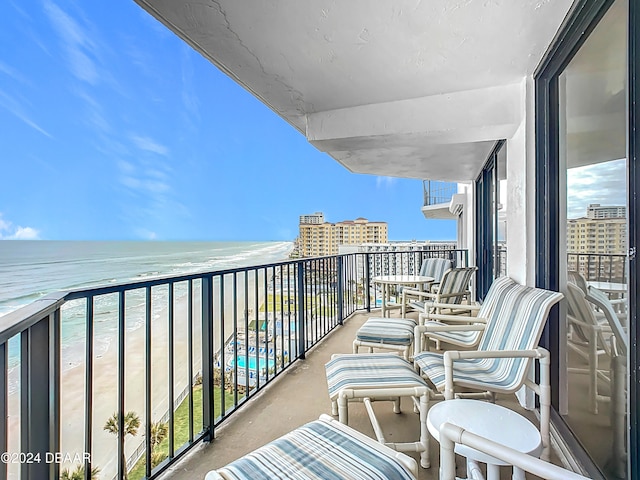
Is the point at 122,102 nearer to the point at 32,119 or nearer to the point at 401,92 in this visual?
the point at 32,119

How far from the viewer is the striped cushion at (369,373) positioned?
1.74m

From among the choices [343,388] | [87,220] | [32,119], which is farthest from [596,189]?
[32,119]

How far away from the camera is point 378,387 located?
1715mm

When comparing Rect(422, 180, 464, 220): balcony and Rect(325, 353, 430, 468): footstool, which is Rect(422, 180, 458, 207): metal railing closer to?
Rect(422, 180, 464, 220): balcony

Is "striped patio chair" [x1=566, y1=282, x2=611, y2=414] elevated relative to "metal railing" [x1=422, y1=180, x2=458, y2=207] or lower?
lower

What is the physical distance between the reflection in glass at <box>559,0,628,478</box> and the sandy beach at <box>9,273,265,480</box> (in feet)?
6.36

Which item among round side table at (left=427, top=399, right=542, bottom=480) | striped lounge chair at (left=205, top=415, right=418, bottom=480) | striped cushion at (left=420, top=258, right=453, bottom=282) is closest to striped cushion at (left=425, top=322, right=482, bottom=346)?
round side table at (left=427, top=399, right=542, bottom=480)

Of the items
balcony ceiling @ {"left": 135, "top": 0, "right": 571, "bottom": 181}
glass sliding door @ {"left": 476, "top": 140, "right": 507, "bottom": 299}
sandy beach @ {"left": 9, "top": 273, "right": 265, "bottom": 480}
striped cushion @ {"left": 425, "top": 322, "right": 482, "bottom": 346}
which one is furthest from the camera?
glass sliding door @ {"left": 476, "top": 140, "right": 507, "bottom": 299}

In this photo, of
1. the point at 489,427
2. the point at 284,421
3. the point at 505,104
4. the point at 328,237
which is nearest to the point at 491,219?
the point at 505,104

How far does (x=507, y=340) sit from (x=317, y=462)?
1440 mm

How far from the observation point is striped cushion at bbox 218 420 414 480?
1031mm

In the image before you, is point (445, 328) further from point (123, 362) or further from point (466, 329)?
point (123, 362)

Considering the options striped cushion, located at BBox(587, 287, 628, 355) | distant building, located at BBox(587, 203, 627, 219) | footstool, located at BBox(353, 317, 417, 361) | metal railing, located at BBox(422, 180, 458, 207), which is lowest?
footstool, located at BBox(353, 317, 417, 361)

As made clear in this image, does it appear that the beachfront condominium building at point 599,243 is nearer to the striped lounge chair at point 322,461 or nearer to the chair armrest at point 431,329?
the chair armrest at point 431,329
